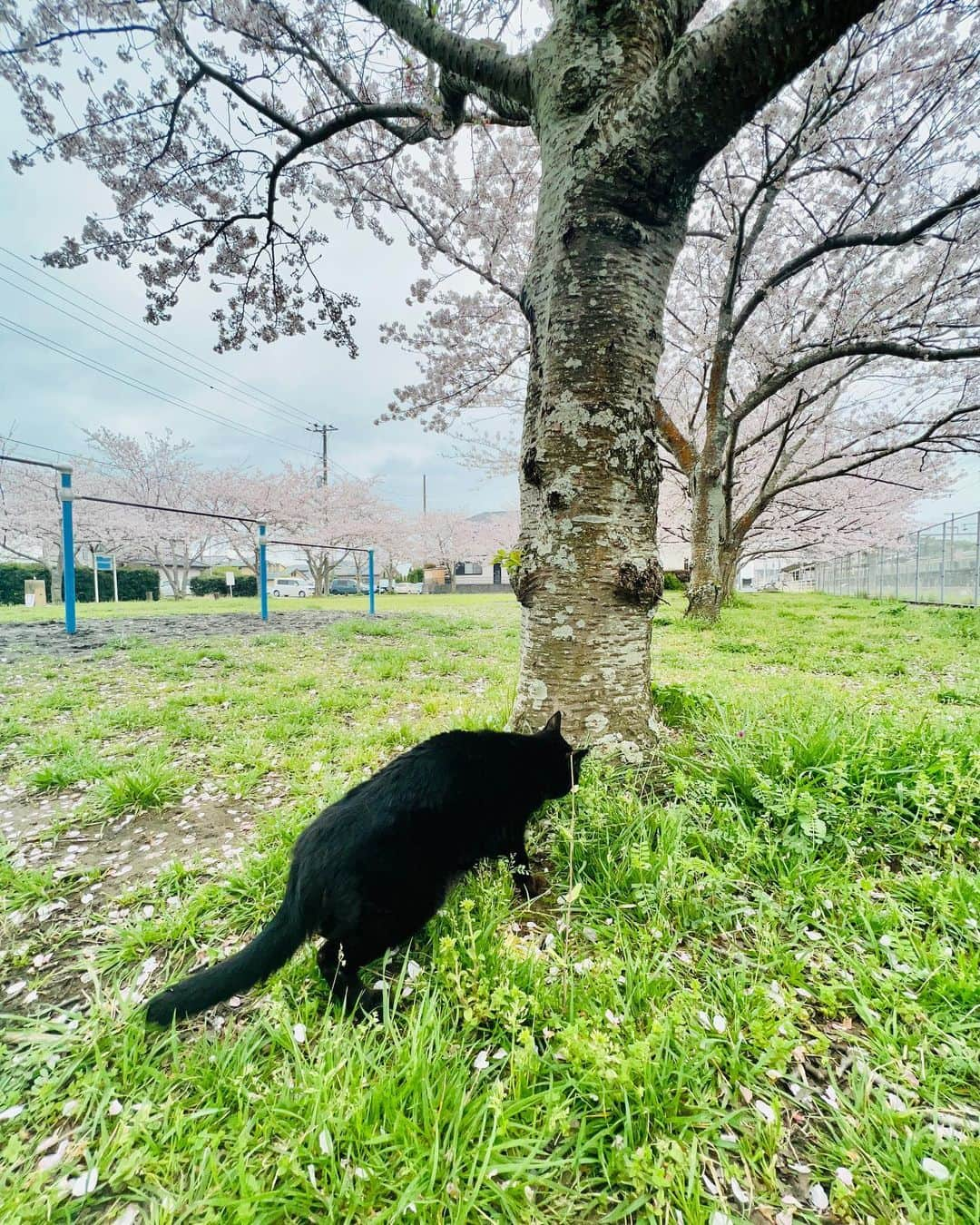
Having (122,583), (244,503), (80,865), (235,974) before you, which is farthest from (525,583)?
(122,583)

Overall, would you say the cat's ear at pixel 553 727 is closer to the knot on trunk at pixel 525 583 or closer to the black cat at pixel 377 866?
the black cat at pixel 377 866

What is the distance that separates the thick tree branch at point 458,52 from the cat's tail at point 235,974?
4.29 metres

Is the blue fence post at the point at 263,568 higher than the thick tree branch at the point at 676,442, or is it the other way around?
the thick tree branch at the point at 676,442

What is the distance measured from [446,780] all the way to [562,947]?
0.64m

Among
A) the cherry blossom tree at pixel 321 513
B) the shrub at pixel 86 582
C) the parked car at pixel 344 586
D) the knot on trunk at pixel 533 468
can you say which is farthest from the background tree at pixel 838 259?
the parked car at pixel 344 586

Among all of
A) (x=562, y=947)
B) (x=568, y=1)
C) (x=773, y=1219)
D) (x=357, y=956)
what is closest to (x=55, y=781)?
(x=357, y=956)

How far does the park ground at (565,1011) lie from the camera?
97cm

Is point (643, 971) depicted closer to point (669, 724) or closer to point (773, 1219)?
point (773, 1219)

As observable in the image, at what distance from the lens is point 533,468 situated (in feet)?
8.04

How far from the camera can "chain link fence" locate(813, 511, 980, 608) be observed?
49.0 feet

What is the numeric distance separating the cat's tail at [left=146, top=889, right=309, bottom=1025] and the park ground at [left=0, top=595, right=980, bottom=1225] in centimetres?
10

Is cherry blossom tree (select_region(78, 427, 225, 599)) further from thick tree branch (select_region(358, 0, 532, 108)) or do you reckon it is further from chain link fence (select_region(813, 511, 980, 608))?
chain link fence (select_region(813, 511, 980, 608))

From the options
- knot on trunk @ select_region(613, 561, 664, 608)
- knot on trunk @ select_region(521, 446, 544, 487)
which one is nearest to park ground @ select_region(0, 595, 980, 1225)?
knot on trunk @ select_region(613, 561, 664, 608)

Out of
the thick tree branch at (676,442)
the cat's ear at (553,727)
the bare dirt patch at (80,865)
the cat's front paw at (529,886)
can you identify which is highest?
the thick tree branch at (676,442)
